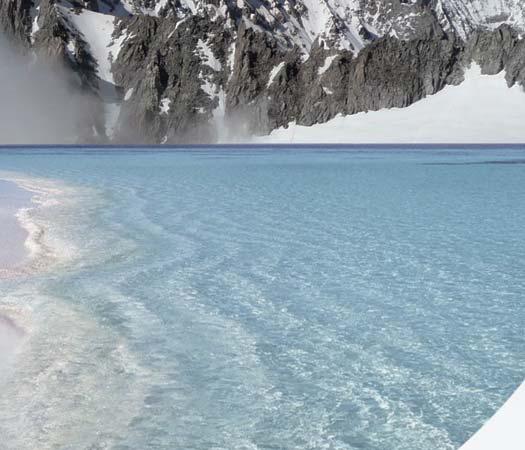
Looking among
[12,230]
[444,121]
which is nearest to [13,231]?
[12,230]

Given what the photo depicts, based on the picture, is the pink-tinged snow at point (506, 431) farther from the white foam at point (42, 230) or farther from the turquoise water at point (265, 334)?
the white foam at point (42, 230)

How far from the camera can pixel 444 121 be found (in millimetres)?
179000

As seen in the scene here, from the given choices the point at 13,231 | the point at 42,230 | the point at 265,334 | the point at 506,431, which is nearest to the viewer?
the point at 506,431

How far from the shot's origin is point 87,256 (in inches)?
655

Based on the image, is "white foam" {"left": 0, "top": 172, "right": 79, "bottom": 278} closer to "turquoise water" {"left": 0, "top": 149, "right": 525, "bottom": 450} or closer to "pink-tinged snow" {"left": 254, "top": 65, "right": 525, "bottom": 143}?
"turquoise water" {"left": 0, "top": 149, "right": 525, "bottom": 450}

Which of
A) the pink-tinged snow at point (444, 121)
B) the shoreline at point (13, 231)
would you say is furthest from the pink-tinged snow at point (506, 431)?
the pink-tinged snow at point (444, 121)

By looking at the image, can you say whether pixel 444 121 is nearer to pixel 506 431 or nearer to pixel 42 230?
pixel 42 230

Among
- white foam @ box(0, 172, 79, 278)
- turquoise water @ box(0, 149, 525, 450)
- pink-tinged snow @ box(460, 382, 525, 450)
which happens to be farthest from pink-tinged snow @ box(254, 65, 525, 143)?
pink-tinged snow @ box(460, 382, 525, 450)

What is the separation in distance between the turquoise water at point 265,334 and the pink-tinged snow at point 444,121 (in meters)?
153

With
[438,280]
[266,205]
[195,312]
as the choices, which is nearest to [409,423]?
[195,312]

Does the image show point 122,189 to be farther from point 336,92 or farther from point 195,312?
→ point 336,92

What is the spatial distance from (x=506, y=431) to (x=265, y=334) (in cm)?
632

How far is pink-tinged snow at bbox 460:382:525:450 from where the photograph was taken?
14.3 ft

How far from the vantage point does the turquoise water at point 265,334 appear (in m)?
7.59
